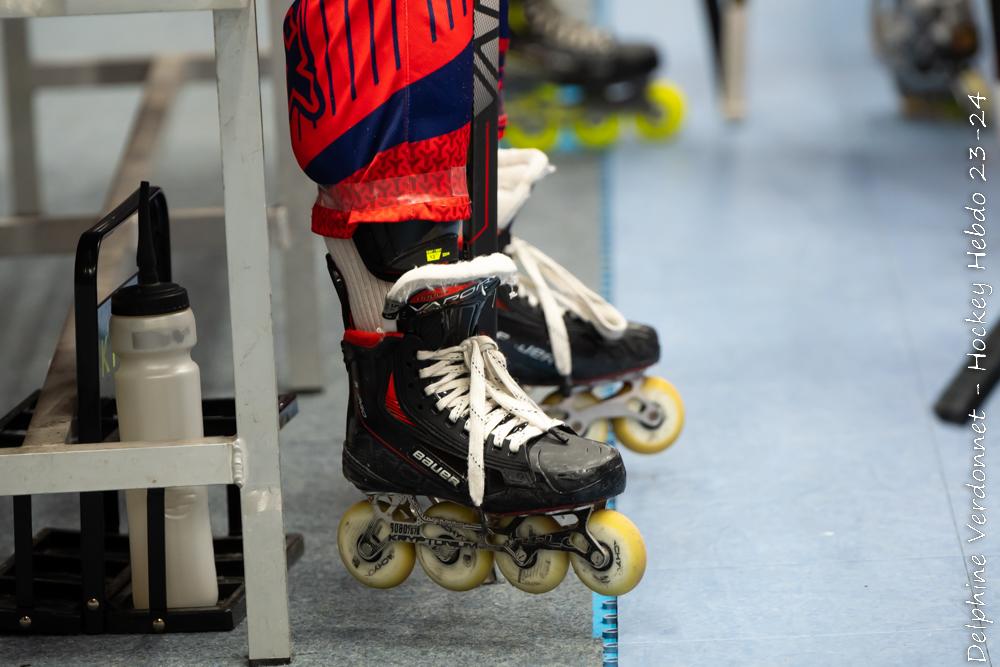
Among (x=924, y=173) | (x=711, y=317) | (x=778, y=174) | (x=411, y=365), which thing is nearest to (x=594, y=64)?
(x=778, y=174)

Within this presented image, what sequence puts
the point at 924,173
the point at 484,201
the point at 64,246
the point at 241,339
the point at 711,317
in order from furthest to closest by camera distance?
the point at 924,173
the point at 711,317
the point at 64,246
the point at 484,201
the point at 241,339

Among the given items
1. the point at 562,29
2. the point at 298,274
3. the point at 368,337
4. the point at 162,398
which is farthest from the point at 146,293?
the point at 562,29

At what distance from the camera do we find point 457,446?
1164 millimetres

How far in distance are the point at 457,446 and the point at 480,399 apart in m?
0.05

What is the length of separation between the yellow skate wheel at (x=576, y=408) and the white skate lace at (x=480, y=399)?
319mm

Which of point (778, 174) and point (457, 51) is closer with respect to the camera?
point (457, 51)

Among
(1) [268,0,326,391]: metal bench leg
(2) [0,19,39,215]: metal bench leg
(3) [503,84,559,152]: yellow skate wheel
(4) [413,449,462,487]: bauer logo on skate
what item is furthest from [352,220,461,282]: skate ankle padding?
(3) [503,84,559,152]: yellow skate wheel

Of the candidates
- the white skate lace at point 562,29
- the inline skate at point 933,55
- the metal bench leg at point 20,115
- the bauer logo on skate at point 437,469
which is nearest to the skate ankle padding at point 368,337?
the bauer logo on skate at point 437,469

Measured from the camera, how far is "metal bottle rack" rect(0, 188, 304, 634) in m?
1.18

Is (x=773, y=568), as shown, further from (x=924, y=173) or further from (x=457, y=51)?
(x=924, y=173)

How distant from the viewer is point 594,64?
3.13m

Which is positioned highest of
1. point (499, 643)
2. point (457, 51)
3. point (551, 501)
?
point (457, 51)

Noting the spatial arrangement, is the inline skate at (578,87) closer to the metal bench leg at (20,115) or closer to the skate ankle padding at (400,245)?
the metal bench leg at (20,115)

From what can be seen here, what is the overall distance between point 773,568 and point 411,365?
1.41 feet
